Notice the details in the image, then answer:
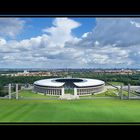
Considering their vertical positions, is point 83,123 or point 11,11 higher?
point 11,11

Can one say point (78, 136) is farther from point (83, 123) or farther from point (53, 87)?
point (53, 87)

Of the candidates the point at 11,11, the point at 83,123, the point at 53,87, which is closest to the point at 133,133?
the point at 83,123

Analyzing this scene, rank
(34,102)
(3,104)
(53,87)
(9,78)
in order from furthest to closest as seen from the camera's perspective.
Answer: (53,87)
(34,102)
(3,104)
(9,78)

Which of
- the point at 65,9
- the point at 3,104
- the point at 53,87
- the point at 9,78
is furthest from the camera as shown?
the point at 53,87

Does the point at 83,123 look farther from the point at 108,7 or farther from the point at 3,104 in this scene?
the point at 3,104

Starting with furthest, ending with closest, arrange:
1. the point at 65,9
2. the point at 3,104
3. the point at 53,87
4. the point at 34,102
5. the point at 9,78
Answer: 1. the point at 53,87
2. the point at 34,102
3. the point at 3,104
4. the point at 9,78
5. the point at 65,9

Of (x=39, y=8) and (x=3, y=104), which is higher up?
(x=39, y=8)

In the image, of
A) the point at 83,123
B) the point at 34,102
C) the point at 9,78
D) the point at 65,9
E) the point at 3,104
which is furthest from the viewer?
the point at 34,102

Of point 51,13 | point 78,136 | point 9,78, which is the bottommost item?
point 78,136

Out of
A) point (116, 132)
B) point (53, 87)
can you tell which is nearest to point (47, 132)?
point (116, 132)

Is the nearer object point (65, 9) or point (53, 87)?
point (65, 9)
